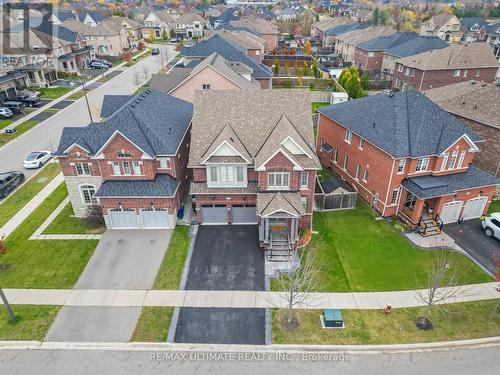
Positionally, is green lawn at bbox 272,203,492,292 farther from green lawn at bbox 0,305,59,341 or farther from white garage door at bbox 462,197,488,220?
green lawn at bbox 0,305,59,341

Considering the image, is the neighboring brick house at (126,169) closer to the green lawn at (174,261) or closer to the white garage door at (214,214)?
the green lawn at (174,261)

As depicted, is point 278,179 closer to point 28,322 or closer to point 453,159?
point 453,159

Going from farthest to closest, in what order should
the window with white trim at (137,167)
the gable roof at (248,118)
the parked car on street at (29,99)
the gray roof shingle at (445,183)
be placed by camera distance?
the parked car on street at (29,99)
the gable roof at (248,118)
the window with white trim at (137,167)
the gray roof shingle at (445,183)

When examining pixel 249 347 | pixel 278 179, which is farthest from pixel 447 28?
pixel 249 347

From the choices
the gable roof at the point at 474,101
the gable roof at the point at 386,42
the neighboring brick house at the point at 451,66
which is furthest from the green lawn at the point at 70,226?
the gable roof at the point at 386,42

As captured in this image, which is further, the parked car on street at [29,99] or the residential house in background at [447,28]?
the residential house in background at [447,28]

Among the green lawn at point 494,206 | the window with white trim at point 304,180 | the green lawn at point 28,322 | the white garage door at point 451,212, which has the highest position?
the window with white trim at point 304,180

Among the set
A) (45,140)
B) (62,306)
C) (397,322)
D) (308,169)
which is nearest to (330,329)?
(397,322)
